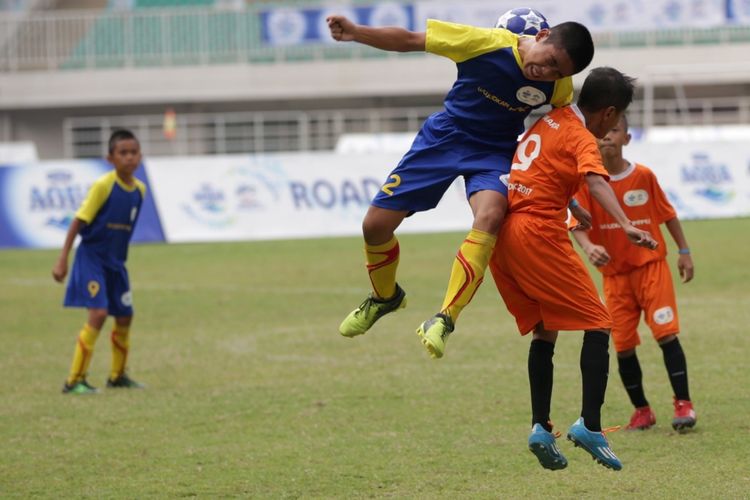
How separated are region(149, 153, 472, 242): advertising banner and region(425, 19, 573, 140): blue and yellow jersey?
16.1m

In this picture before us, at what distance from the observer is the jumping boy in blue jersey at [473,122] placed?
226 inches

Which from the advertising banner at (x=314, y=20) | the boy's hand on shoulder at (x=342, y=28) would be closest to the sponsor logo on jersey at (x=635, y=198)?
the boy's hand on shoulder at (x=342, y=28)

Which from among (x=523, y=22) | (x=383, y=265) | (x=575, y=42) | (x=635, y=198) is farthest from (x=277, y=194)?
(x=575, y=42)

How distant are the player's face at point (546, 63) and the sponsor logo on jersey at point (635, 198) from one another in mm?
2291

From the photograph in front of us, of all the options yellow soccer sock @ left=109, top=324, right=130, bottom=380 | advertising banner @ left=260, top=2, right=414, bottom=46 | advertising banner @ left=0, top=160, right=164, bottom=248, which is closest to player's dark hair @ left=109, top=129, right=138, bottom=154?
yellow soccer sock @ left=109, top=324, right=130, bottom=380

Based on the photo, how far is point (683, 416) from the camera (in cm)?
760

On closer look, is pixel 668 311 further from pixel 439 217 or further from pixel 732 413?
→ pixel 439 217

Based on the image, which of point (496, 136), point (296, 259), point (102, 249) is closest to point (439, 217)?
point (296, 259)

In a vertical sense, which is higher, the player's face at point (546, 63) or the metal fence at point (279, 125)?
the player's face at point (546, 63)

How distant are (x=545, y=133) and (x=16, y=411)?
16.4 feet

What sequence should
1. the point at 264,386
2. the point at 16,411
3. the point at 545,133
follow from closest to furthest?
the point at 545,133 < the point at 16,411 < the point at 264,386

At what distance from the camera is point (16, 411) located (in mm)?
9109

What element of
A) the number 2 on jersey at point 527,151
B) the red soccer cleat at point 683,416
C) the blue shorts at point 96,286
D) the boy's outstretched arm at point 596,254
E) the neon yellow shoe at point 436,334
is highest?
the number 2 on jersey at point 527,151

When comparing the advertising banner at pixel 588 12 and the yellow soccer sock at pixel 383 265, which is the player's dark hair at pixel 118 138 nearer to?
the yellow soccer sock at pixel 383 265
